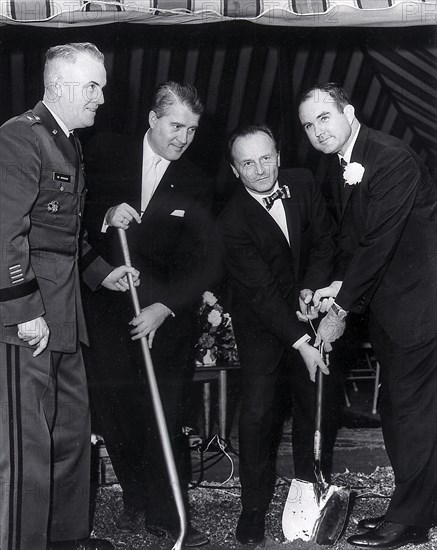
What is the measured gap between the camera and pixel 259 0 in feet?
11.0

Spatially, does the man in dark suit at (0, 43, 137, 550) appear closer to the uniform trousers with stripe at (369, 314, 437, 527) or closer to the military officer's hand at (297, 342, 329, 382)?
the military officer's hand at (297, 342, 329, 382)

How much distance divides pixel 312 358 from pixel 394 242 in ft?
2.22

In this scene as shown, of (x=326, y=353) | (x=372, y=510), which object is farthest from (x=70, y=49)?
(x=372, y=510)

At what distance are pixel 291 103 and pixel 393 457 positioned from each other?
3.11m

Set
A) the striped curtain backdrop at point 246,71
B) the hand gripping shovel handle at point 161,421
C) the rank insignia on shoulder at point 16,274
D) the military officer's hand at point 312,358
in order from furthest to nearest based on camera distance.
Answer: the striped curtain backdrop at point 246,71
the military officer's hand at point 312,358
the hand gripping shovel handle at point 161,421
the rank insignia on shoulder at point 16,274

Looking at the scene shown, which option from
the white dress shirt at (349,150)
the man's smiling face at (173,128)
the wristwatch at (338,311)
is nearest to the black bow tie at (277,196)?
the white dress shirt at (349,150)

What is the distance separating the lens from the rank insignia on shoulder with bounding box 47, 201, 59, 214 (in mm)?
2877

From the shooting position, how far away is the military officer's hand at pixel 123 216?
345 cm

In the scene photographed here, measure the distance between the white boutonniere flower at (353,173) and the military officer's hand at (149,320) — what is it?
1051 millimetres

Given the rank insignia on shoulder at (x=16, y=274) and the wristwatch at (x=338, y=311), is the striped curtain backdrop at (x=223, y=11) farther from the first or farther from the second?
the wristwatch at (x=338, y=311)

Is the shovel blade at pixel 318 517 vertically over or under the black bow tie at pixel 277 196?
under

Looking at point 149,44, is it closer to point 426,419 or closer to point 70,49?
point 70,49

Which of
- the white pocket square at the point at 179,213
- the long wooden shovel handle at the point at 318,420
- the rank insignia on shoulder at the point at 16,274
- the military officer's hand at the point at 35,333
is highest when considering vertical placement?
the white pocket square at the point at 179,213

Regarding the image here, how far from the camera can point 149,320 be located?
3438mm
